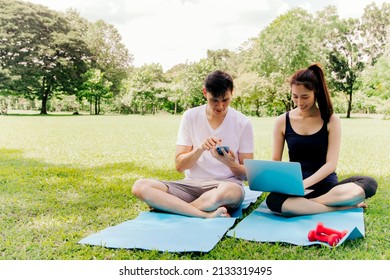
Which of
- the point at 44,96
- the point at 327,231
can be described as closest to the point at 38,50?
the point at 44,96

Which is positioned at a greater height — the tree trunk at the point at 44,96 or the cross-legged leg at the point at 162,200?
the tree trunk at the point at 44,96

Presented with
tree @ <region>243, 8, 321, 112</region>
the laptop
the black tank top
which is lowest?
the laptop

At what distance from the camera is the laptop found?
→ 2.02m

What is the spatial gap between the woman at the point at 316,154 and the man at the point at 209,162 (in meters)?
0.26

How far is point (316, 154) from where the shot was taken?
90.1 inches

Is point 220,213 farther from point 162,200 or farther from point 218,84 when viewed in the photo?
point 218,84

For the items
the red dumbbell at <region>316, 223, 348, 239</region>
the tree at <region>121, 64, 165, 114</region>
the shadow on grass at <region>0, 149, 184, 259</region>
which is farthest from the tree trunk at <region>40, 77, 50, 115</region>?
the red dumbbell at <region>316, 223, 348, 239</region>

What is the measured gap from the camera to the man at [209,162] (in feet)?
7.02

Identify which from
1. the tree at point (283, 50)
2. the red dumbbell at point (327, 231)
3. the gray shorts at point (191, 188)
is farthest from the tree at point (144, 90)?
the red dumbbell at point (327, 231)

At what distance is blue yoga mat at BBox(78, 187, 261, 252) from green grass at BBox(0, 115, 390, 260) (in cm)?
5

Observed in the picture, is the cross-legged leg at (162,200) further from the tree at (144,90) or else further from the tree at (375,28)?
the tree at (375,28)

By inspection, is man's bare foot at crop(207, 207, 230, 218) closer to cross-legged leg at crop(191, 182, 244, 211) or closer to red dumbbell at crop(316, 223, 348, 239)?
A: cross-legged leg at crop(191, 182, 244, 211)

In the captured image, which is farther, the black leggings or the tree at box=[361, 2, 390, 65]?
the tree at box=[361, 2, 390, 65]

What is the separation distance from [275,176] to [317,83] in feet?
1.86
